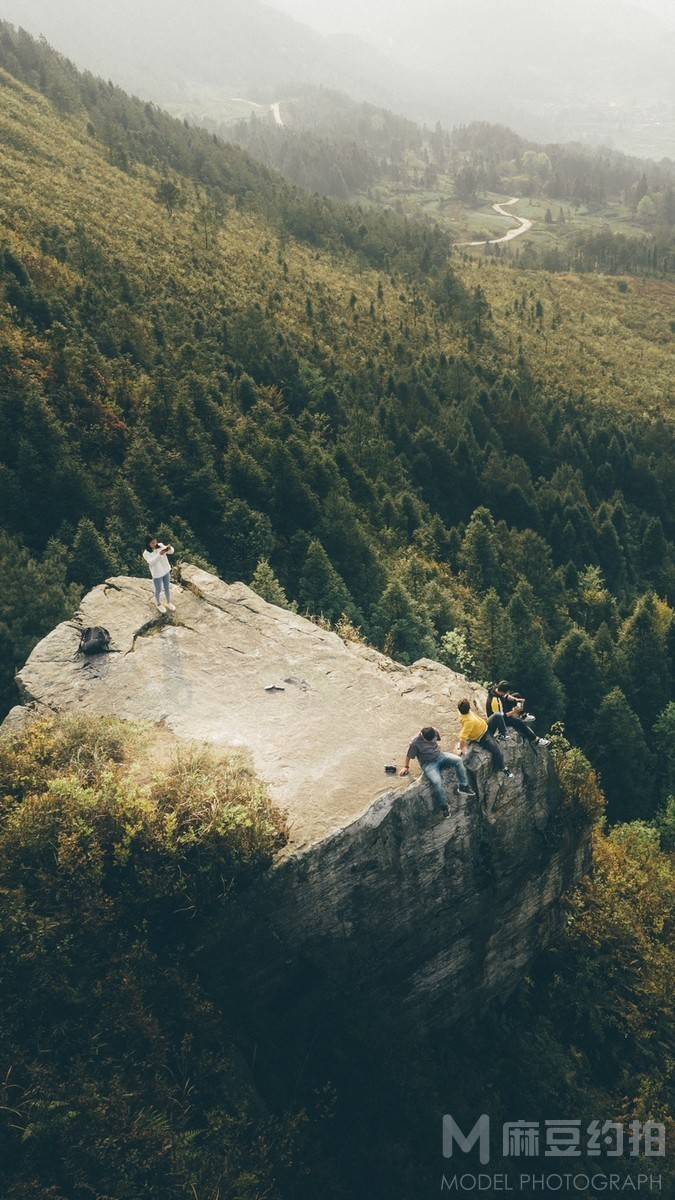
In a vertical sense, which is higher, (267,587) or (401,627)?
(267,587)

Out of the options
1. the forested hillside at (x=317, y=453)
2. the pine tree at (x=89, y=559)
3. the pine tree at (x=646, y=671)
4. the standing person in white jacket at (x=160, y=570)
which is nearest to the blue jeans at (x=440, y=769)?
the standing person in white jacket at (x=160, y=570)

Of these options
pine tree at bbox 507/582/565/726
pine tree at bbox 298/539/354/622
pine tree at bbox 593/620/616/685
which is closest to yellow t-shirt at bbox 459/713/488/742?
pine tree at bbox 298/539/354/622

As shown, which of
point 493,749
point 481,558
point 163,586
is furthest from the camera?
point 481,558

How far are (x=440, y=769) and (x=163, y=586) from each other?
1204 cm

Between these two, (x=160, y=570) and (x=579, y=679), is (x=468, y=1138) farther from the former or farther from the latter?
(x=579, y=679)

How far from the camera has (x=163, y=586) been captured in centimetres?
2414

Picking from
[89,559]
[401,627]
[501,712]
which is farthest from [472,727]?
[89,559]

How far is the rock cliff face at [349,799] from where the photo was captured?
17359 millimetres

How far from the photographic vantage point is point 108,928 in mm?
15750

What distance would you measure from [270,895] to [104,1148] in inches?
226

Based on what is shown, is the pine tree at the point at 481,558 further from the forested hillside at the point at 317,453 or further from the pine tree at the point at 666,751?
the pine tree at the point at 666,751

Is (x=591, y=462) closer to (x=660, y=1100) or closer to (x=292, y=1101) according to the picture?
(x=660, y=1100)

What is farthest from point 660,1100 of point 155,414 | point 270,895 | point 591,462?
point 591,462

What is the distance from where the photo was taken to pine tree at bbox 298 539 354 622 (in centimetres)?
3997
